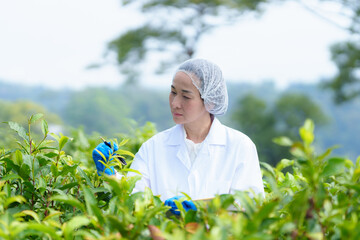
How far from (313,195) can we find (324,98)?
3091cm

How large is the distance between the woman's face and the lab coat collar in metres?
0.10

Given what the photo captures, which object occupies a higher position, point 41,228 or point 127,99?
point 41,228

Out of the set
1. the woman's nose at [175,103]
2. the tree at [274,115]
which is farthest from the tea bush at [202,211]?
the tree at [274,115]

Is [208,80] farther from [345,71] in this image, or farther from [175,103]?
[345,71]

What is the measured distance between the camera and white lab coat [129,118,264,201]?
200 centimetres

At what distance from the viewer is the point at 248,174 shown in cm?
197

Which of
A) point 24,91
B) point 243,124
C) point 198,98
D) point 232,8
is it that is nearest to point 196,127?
point 198,98

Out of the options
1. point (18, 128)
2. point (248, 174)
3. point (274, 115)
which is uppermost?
point (18, 128)

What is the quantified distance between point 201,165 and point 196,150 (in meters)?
0.11

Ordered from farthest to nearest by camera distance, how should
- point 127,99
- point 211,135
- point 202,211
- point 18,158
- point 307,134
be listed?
point 127,99 → point 211,135 → point 18,158 → point 202,211 → point 307,134

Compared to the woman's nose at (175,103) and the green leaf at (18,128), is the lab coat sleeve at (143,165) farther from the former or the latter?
the green leaf at (18,128)

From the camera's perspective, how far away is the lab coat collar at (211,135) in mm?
2105

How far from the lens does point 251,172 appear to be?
6.48ft

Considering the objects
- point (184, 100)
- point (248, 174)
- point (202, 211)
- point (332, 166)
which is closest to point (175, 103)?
point (184, 100)
